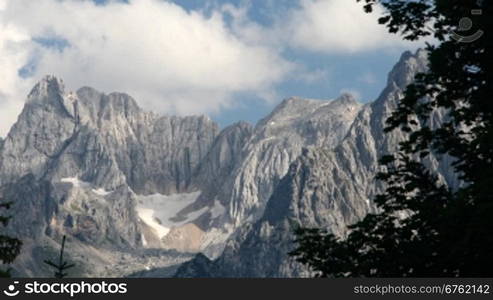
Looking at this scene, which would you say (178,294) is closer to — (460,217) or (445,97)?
(460,217)

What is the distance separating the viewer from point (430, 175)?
103 feet

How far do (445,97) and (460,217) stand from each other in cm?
680

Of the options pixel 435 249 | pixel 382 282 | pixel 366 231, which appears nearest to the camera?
pixel 382 282

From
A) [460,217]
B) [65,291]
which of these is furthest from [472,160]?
[65,291]

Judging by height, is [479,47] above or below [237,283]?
above

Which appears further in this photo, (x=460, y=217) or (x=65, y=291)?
(x=460, y=217)

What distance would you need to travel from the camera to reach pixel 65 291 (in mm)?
22859

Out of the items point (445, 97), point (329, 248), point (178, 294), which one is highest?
point (445, 97)

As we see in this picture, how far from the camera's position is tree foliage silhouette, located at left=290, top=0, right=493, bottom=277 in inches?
1069

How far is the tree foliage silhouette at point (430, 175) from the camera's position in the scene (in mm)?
27156

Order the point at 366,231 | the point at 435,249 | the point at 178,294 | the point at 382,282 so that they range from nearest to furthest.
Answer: the point at 178,294 < the point at 382,282 < the point at 435,249 < the point at 366,231

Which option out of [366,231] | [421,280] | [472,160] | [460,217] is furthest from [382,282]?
[472,160]

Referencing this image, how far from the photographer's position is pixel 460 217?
1016 inches

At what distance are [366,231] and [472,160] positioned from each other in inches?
169
